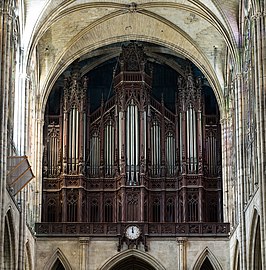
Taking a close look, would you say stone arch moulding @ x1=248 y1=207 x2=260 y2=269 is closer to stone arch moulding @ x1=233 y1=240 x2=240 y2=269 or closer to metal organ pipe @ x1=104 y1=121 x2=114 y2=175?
stone arch moulding @ x1=233 y1=240 x2=240 y2=269

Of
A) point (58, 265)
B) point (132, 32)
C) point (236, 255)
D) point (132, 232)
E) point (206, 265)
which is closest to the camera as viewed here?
point (236, 255)

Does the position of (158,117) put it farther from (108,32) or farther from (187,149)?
(108,32)

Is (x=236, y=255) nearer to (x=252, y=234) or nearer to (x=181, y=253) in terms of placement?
(x=181, y=253)

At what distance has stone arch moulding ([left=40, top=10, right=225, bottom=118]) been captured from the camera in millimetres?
42906

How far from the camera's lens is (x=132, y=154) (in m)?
43.1

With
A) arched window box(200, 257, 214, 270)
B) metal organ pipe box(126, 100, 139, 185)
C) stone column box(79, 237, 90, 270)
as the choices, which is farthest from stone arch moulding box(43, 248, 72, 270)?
arched window box(200, 257, 214, 270)

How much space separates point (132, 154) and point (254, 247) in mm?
11312

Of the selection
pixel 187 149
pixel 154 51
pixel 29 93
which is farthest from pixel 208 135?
pixel 29 93

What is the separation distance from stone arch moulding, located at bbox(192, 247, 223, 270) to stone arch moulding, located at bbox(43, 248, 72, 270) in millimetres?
6108

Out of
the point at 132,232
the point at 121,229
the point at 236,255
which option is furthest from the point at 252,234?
the point at 121,229

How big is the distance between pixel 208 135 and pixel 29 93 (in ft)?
34.0

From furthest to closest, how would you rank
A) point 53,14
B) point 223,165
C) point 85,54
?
point 85,54
point 223,165
point 53,14

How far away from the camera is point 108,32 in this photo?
143ft

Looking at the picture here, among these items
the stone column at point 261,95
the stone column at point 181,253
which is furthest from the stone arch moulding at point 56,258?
the stone column at point 261,95
